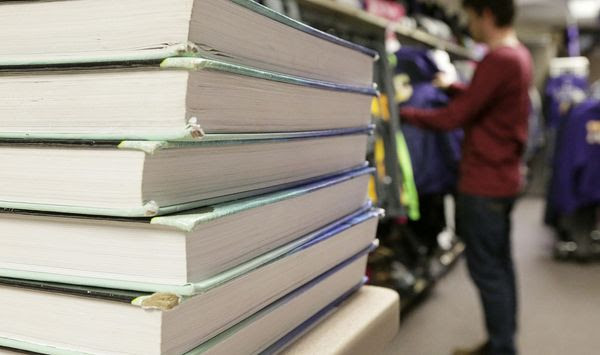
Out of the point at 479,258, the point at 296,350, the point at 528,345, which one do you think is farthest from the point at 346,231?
the point at 528,345

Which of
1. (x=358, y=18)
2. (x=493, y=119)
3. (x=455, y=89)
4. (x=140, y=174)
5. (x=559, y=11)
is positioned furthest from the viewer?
(x=559, y=11)

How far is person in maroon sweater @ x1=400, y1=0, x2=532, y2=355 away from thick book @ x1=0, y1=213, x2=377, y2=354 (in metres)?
1.46

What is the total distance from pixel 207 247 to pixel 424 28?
2504 mm

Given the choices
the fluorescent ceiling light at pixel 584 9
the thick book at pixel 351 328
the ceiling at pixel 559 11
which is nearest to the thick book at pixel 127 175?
the thick book at pixel 351 328

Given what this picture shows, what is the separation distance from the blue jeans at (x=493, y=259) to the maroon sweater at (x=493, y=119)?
54mm

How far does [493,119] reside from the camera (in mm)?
1752

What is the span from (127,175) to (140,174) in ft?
0.03

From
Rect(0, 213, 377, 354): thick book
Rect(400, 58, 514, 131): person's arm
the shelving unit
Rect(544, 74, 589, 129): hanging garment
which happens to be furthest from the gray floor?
Rect(544, 74, 589, 129): hanging garment

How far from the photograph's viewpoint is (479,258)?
1.82m

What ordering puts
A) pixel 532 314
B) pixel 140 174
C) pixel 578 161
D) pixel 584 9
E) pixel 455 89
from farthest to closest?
pixel 584 9 < pixel 578 161 < pixel 532 314 < pixel 455 89 < pixel 140 174

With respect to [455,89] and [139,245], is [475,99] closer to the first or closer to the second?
[455,89]

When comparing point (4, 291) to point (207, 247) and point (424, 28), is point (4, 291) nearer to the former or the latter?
point (207, 247)

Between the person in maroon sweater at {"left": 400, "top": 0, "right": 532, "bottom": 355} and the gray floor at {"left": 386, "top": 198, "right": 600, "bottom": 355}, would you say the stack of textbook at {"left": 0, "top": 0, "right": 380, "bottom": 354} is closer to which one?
the person in maroon sweater at {"left": 400, "top": 0, "right": 532, "bottom": 355}

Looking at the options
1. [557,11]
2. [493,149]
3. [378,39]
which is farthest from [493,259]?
[557,11]
